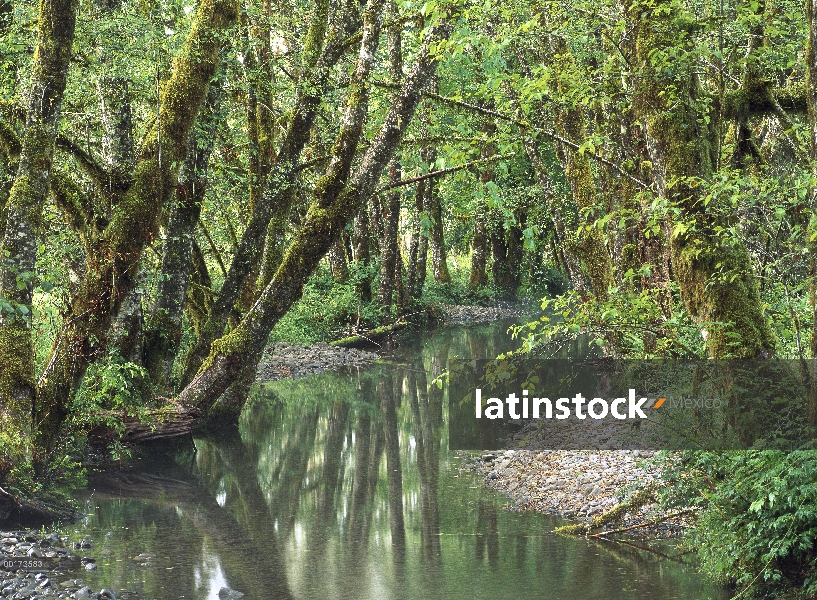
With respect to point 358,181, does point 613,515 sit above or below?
below

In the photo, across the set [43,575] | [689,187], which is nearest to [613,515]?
[689,187]

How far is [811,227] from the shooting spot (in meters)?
5.86

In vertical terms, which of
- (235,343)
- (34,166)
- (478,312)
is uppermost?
(34,166)

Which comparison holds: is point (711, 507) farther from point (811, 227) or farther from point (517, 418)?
point (517, 418)

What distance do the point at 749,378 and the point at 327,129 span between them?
33.5 feet

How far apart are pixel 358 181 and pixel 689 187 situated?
667 cm

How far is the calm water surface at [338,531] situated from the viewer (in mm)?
8633

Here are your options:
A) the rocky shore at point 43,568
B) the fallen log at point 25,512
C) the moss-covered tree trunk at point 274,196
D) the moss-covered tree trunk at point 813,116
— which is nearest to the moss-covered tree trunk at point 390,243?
the moss-covered tree trunk at point 274,196

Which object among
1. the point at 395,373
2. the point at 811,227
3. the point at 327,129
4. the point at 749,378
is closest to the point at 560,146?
the point at 327,129

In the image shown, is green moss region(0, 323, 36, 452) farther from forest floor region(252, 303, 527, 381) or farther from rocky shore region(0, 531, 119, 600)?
forest floor region(252, 303, 527, 381)

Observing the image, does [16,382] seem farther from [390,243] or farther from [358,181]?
[390,243]

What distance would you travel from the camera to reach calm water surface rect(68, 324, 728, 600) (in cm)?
863

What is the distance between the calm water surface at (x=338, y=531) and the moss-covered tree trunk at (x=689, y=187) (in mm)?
2525

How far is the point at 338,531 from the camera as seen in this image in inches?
428
